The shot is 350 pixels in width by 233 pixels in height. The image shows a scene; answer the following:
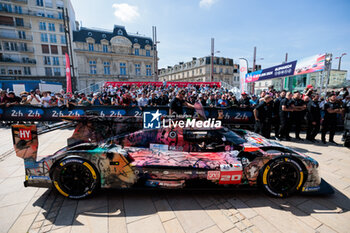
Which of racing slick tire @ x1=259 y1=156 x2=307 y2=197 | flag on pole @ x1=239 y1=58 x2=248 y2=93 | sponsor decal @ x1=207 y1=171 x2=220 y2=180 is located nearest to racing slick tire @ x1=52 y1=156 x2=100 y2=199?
sponsor decal @ x1=207 y1=171 x2=220 y2=180

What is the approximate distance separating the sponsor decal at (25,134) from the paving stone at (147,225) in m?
1.98

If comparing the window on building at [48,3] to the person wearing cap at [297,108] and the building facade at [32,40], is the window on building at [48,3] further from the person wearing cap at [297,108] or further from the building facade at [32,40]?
the person wearing cap at [297,108]

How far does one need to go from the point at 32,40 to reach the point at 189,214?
44.5 metres

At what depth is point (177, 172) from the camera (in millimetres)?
2367

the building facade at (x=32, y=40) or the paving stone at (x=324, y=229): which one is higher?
the building facade at (x=32, y=40)

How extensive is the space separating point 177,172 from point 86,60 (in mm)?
41808

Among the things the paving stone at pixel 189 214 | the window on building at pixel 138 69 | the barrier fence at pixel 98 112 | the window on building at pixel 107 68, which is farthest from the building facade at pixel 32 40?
the paving stone at pixel 189 214

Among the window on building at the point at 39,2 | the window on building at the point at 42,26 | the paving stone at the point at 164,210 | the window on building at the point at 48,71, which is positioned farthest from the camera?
the window on building at the point at 48,71

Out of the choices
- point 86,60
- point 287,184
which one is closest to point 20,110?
point 287,184

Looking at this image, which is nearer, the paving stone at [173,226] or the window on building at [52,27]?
the paving stone at [173,226]

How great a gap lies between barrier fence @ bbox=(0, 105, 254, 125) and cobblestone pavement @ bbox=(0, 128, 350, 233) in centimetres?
397

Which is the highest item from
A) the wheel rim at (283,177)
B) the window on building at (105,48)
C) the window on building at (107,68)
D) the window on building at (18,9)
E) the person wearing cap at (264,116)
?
the window on building at (18,9)

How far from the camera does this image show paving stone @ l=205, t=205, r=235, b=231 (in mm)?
2039

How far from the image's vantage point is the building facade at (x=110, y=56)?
36156 mm
